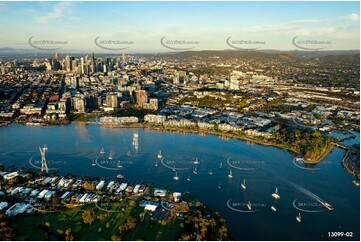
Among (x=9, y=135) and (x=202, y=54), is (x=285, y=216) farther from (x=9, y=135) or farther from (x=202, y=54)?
(x=202, y=54)

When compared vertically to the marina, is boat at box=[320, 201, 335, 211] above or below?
below

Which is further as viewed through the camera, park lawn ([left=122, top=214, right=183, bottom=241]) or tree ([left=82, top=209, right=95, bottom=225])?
tree ([left=82, top=209, right=95, bottom=225])

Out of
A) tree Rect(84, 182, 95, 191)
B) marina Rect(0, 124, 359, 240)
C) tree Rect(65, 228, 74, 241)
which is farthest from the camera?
tree Rect(84, 182, 95, 191)

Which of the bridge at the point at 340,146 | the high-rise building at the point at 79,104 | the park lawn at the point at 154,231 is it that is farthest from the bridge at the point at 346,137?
the high-rise building at the point at 79,104

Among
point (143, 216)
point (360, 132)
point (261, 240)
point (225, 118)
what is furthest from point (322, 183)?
point (225, 118)

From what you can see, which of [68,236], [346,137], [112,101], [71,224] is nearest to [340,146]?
[346,137]

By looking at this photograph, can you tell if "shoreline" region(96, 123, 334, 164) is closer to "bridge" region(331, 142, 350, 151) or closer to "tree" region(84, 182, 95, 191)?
"bridge" region(331, 142, 350, 151)

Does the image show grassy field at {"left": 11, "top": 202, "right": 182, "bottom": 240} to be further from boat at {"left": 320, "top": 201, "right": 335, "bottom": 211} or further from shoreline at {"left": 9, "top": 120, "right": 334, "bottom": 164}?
shoreline at {"left": 9, "top": 120, "right": 334, "bottom": 164}

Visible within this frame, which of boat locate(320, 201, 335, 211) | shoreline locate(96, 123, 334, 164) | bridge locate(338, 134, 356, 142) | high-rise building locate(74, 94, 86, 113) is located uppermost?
high-rise building locate(74, 94, 86, 113)

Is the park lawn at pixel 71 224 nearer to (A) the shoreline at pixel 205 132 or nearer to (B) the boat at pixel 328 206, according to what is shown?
(B) the boat at pixel 328 206

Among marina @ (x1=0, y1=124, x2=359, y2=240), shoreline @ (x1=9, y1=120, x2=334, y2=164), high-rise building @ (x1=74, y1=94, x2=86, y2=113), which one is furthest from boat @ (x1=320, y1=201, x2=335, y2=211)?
high-rise building @ (x1=74, y1=94, x2=86, y2=113)

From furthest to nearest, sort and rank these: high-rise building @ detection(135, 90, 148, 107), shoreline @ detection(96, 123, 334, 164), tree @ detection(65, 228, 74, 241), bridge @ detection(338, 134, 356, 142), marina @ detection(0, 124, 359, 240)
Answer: high-rise building @ detection(135, 90, 148, 107), bridge @ detection(338, 134, 356, 142), shoreline @ detection(96, 123, 334, 164), marina @ detection(0, 124, 359, 240), tree @ detection(65, 228, 74, 241)
